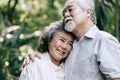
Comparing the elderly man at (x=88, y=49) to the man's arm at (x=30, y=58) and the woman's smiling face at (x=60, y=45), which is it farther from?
the man's arm at (x=30, y=58)

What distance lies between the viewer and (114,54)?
4098 millimetres

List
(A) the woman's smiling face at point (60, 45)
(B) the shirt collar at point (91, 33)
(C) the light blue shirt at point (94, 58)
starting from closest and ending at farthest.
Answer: (C) the light blue shirt at point (94, 58)
(B) the shirt collar at point (91, 33)
(A) the woman's smiling face at point (60, 45)

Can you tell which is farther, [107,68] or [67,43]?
[67,43]

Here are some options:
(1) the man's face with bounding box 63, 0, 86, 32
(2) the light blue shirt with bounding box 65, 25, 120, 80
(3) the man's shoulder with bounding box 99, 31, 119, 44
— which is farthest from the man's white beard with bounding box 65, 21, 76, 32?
(3) the man's shoulder with bounding box 99, 31, 119, 44

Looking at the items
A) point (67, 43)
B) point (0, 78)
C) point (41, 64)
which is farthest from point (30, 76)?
point (0, 78)

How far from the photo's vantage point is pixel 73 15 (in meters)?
4.36

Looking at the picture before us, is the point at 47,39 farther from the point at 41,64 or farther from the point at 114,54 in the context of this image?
the point at 114,54

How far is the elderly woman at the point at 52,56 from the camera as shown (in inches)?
170

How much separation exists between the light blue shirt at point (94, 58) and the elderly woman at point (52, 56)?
0.07m

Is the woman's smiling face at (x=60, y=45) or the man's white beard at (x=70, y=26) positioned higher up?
the man's white beard at (x=70, y=26)

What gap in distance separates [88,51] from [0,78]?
2.28 meters

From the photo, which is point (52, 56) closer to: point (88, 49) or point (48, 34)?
point (48, 34)

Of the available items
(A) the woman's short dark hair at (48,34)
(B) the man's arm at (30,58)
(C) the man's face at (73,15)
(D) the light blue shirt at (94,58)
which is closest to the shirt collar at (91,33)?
(D) the light blue shirt at (94,58)

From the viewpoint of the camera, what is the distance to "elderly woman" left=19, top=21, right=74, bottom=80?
4312 millimetres
